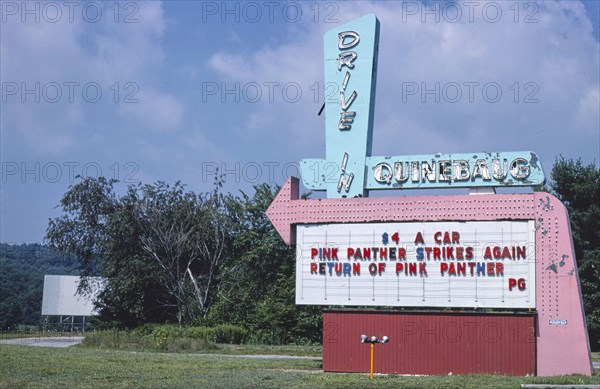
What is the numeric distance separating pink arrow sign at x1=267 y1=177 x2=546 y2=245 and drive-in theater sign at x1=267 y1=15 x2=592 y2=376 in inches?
1.5

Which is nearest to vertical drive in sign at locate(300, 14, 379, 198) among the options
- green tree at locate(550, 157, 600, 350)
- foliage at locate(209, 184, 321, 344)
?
foliage at locate(209, 184, 321, 344)

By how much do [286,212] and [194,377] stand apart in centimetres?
781

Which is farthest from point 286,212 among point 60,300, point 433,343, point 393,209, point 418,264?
point 60,300

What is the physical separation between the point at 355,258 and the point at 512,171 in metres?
6.17

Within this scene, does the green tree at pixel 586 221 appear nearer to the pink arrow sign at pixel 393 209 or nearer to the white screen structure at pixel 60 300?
the pink arrow sign at pixel 393 209

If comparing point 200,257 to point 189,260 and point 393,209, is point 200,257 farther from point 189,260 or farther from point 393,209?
point 393,209

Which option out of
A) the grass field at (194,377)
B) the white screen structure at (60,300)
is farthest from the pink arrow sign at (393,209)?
the white screen structure at (60,300)

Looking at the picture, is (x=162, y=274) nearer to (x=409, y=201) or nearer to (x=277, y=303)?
(x=277, y=303)

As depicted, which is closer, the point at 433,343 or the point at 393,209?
the point at 433,343

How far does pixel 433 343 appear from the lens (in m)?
25.8

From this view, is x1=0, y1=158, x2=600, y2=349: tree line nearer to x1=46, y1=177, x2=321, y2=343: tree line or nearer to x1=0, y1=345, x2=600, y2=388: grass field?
x1=46, y1=177, x2=321, y2=343: tree line

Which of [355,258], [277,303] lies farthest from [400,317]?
[277,303]

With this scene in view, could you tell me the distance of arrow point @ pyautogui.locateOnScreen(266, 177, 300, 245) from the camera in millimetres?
28391

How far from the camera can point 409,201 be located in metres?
26.8
